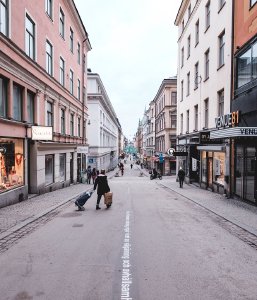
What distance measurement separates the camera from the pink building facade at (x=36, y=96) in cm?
1307

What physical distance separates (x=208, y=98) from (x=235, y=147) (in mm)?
6477

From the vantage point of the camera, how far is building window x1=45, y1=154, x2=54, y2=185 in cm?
1892

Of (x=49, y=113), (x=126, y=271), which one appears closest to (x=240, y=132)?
(x=126, y=271)

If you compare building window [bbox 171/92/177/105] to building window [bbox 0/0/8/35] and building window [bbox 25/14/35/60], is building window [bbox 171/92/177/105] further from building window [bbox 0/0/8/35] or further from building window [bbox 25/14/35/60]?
building window [bbox 0/0/8/35]

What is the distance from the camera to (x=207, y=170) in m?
21.7

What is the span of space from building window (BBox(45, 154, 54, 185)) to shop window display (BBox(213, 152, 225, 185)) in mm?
10237

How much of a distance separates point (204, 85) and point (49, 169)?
1205 cm

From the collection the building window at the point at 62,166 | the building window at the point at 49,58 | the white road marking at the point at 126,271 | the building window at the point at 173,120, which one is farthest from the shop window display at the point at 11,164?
the building window at the point at 173,120

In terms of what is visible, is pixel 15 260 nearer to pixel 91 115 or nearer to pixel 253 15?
pixel 253 15

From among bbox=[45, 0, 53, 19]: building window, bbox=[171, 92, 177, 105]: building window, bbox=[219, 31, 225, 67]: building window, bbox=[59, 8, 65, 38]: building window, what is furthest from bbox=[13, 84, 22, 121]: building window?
bbox=[171, 92, 177, 105]: building window

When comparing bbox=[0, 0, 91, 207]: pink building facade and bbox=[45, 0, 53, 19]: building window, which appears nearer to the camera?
bbox=[0, 0, 91, 207]: pink building facade

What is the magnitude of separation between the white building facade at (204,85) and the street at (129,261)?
30.2 ft

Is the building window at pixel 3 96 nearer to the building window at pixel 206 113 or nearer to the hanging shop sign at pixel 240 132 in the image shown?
the hanging shop sign at pixel 240 132

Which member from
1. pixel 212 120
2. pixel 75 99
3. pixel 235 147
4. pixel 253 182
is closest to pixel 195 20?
pixel 212 120
